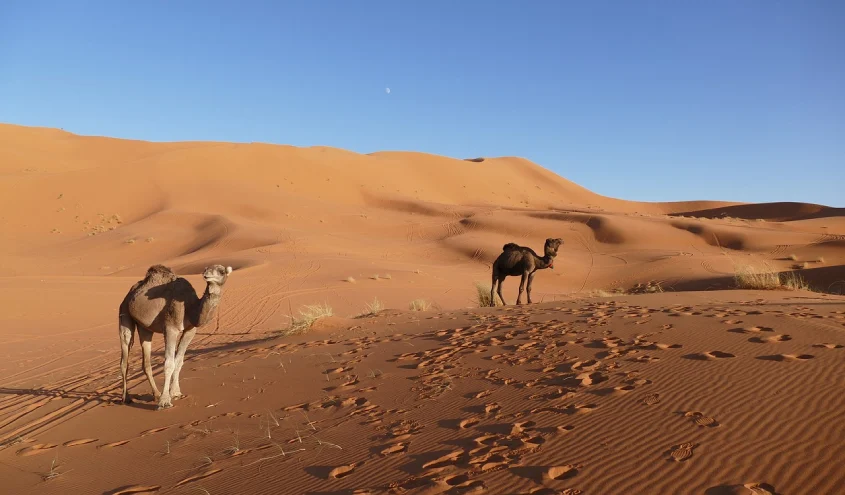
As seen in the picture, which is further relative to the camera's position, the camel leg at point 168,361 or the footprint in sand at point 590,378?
the camel leg at point 168,361

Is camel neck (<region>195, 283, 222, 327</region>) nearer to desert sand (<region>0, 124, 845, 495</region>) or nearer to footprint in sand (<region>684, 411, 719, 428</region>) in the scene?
desert sand (<region>0, 124, 845, 495</region>)

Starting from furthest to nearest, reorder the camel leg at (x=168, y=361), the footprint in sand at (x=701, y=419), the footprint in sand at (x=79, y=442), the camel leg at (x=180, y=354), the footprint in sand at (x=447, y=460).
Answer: the camel leg at (x=180, y=354) < the camel leg at (x=168, y=361) < the footprint in sand at (x=79, y=442) < the footprint in sand at (x=701, y=419) < the footprint in sand at (x=447, y=460)

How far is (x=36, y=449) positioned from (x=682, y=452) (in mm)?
6324

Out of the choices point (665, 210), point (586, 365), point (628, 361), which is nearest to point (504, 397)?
point (586, 365)

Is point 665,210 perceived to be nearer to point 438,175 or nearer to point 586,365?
point 438,175

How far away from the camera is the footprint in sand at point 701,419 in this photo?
443cm

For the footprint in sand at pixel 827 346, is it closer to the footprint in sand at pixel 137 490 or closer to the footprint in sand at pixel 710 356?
the footprint in sand at pixel 710 356

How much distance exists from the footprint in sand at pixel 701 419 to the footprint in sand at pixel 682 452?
1.34 ft

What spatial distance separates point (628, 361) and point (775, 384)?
5.20 feet

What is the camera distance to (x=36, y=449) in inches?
235

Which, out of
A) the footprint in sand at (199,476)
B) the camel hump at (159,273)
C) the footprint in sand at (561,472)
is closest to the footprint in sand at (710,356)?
the footprint in sand at (561,472)

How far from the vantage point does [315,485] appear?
433 centimetres

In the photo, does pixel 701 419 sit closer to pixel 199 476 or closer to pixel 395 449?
pixel 395 449

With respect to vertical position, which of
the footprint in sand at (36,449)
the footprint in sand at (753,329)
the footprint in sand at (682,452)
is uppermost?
the footprint in sand at (753,329)
